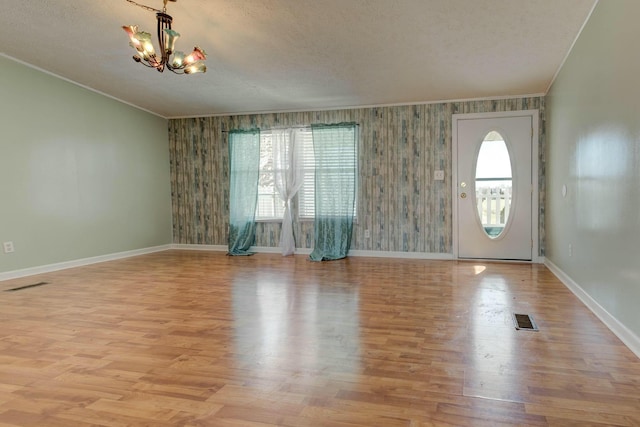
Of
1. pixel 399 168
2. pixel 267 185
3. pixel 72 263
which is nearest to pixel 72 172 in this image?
pixel 72 263

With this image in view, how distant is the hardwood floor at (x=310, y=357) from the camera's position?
169 centimetres

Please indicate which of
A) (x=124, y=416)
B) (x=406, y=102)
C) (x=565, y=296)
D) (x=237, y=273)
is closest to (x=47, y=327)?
(x=124, y=416)

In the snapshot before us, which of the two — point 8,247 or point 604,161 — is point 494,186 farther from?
point 8,247

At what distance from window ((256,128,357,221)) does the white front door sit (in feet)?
6.43

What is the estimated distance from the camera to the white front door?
5676 millimetres

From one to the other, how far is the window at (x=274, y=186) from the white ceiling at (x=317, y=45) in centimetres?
94

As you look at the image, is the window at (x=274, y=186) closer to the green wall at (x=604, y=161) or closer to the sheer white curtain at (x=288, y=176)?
the sheer white curtain at (x=288, y=176)

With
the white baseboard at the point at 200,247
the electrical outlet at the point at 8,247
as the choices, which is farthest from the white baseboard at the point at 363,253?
the electrical outlet at the point at 8,247

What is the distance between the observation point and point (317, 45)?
3898 millimetres

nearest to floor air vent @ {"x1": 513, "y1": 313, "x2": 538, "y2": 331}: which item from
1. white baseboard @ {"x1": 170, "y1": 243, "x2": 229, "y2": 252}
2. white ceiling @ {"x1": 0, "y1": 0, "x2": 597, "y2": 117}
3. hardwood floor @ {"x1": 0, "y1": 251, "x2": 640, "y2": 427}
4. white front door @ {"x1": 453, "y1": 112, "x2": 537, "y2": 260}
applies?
hardwood floor @ {"x1": 0, "y1": 251, "x2": 640, "y2": 427}

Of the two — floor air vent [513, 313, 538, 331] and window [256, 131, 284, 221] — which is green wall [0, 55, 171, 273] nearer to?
window [256, 131, 284, 221]

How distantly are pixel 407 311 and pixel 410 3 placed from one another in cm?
238

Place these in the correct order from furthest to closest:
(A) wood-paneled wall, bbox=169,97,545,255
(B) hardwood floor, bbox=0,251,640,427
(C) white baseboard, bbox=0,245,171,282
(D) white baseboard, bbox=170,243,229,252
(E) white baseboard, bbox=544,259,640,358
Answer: (D) white baseboard, bbox=170,243,229,252 < (A) wood-paneled wall, bbox=169,97,545,255 < (C) white baseboard, bbox=0,245,171,282 < (E) white baseboard, bbox=544,259,640,358 < (B) hardwood floor, bbox=0,251,640,427

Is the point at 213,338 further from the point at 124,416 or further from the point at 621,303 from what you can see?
the point at 621,303
